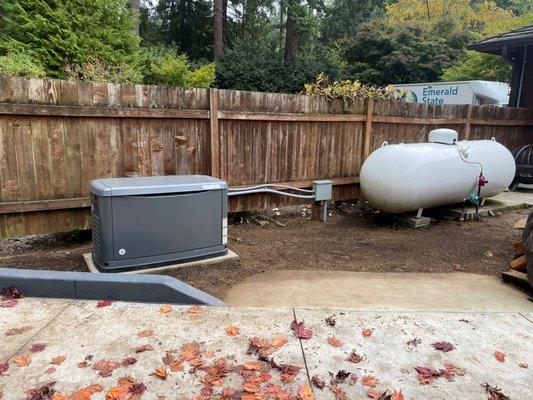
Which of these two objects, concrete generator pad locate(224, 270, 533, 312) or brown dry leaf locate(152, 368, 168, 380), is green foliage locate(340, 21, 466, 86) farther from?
brown dry leaf locate(152, 368, 168, 380)

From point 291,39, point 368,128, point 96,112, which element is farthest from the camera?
point 291,39

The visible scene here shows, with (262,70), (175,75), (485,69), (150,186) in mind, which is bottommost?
(150,186)

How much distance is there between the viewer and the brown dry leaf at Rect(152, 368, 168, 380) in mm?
2344

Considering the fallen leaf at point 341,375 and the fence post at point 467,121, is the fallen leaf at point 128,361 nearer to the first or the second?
the fallen leaf at point 341,375

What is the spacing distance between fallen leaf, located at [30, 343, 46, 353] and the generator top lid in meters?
1.34

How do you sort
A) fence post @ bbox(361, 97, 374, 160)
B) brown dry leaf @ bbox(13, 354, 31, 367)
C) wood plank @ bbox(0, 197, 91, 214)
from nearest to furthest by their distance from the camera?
brown dry leaf @ bbox(13, 354, 31, 367), wood plank @ bbox(0, 197, 91, 214), fence post @ bbox(361, 97, 374, 160)

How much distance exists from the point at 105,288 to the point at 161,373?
3.99 feet

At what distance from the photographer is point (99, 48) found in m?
10.7

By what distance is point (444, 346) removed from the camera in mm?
2729

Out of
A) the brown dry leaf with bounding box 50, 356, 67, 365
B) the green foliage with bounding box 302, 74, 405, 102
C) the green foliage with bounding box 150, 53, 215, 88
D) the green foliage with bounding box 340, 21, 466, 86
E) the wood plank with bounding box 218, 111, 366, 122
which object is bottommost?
the brown dry leaf with bounding box 50, 356, 67, 365

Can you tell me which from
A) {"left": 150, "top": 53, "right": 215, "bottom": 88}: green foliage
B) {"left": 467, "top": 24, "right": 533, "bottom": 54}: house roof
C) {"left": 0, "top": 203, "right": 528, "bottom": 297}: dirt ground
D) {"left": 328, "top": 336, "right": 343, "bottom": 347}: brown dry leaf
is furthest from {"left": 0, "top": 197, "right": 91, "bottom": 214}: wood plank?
{"left": 467, "top": 24, "right": 533, "bottom": 54}: house roof

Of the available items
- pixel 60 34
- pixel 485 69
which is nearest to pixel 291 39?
pixel 485 69

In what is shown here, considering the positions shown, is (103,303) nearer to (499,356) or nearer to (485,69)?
(499,356)

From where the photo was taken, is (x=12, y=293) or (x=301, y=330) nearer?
(x=301, y=330)
